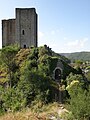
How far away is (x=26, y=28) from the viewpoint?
4416 cm

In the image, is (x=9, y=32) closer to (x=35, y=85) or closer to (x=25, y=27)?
(x=25, y=27)

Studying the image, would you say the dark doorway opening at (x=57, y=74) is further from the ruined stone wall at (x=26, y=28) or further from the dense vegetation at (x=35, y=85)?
the ruined stone wall at (x=26, y=28)

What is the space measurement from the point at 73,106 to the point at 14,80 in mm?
17671

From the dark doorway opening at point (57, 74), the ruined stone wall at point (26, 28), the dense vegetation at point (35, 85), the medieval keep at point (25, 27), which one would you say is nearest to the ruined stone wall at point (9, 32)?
the medieval keep at point (25, 27)

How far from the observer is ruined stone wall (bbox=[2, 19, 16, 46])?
151 feet

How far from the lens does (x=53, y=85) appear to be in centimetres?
2914

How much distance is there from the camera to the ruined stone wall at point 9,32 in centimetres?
4591

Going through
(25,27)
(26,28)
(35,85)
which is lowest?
(35,85)

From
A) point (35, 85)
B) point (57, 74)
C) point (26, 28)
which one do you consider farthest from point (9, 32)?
point (35, 85)

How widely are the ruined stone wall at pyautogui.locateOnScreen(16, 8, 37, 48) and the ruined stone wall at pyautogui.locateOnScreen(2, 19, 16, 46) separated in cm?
182

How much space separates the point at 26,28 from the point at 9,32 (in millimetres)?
3764

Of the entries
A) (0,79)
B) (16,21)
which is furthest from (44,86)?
(16,21)

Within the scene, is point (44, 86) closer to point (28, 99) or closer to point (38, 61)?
point (28, 99)

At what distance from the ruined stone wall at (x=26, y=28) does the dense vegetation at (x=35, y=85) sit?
513cm
